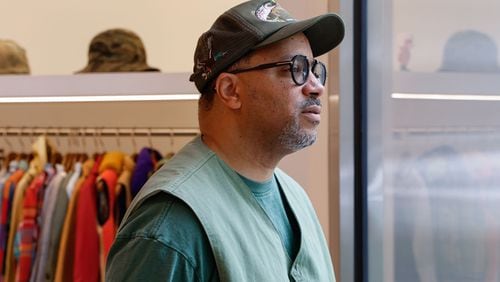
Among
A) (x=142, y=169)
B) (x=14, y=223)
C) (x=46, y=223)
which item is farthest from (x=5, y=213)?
(x=142, y=169)

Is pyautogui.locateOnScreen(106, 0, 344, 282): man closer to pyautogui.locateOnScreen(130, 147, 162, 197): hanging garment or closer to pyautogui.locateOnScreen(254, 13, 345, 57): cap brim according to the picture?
pyautogui.locateOnScreen(254, 13, 345, 57): cap brim

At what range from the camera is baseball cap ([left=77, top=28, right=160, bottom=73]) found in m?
2.21

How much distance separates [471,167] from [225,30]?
2.10ft

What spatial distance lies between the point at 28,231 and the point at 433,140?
140 centimetres

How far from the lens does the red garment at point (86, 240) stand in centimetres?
201

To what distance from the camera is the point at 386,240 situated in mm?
1861

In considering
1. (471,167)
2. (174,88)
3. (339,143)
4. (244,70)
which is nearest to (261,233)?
(244,70)

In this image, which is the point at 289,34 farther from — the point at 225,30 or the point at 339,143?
the point at 339,143

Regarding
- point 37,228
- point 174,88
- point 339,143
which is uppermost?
point 174,88

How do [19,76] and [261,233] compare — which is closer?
[261,233]

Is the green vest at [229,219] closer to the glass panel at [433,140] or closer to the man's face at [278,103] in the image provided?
the man's face at [278,103]

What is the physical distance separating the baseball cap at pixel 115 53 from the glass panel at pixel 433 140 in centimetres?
85

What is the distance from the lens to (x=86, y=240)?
6.64ft

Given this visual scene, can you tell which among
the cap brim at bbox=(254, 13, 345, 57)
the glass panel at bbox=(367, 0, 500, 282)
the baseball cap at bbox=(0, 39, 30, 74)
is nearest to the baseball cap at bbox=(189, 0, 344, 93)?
the cap brim at bbox=(254, 13, 345, 57)
